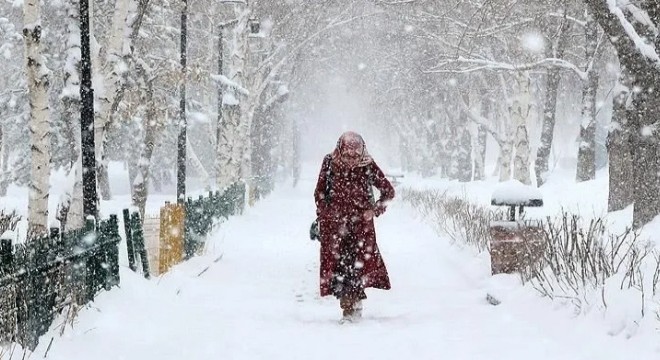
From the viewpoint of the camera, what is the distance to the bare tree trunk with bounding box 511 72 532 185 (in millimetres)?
22125

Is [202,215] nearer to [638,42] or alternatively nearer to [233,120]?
[638,42]

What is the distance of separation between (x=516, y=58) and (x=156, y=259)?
52.5 feet

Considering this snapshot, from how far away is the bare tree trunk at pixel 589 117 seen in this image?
17734 millimetres

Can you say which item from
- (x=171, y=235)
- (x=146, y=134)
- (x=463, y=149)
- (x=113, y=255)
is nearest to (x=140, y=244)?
(x=113, y=255)

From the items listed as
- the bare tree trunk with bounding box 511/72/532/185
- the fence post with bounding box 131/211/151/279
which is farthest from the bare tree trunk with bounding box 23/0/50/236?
the bare tree trunk with bounding box 511/72/532/185

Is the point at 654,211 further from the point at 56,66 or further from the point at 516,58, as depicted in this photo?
the point at 56,66

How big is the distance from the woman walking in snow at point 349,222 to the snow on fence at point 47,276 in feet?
6.86

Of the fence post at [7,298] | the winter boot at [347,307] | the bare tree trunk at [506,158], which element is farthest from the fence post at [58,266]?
the bare tree trunk at [506,158]

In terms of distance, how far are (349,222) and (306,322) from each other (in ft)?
3.41

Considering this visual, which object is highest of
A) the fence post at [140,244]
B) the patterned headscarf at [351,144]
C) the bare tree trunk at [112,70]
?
the bare tree trunk at [112,70]

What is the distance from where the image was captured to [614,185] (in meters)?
11.7

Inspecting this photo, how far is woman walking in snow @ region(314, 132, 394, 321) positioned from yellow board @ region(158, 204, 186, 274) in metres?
3.21

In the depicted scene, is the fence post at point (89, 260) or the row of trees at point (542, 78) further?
the row of trees at point (542, 78)

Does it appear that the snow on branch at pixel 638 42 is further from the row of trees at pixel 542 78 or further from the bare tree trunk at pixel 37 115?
the bare tree trunk at pixel 37 115
